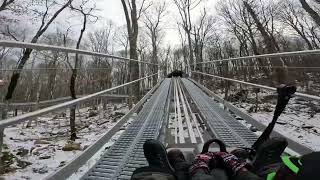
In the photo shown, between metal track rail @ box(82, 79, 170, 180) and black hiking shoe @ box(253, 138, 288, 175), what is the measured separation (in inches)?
37.8

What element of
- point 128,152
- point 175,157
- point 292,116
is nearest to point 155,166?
point 175,157

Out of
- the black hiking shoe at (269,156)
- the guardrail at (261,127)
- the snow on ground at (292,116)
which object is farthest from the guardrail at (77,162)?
the snow on ground at (292,116)

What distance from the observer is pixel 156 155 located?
89.1 inches

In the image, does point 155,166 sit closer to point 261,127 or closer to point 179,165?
point 179,165

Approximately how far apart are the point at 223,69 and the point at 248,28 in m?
22.0

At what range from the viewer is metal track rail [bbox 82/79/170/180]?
259 centimetres

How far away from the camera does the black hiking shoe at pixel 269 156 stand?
199cm

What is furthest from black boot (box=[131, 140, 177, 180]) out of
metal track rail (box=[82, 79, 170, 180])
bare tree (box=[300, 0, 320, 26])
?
bare tree (box=[300, 0, 320, 26])

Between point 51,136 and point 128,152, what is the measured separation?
2.38 ft

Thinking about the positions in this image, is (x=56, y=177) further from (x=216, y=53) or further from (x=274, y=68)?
(x=216, y=53)

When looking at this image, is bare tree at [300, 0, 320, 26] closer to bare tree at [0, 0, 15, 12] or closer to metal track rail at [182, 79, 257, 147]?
metal track rail at [182, 79, 257, 147]

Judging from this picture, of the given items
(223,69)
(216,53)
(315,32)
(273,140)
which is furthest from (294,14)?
(273,140)

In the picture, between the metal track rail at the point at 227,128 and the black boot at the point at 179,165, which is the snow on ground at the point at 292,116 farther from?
the black boot at the point at 179,165

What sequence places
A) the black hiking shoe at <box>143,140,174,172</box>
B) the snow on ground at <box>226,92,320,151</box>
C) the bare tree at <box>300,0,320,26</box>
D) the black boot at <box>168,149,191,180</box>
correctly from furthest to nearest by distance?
the bare tree at <box>300,0,320,26</box>, the snow on ground at <box>226,92,320,151</box>, the black hiking shoe at <box>143,140,174,172</box>, the black boot at <box>168,149,191,180</box>
